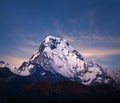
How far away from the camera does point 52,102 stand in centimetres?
12850

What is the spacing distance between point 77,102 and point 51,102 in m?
14.1

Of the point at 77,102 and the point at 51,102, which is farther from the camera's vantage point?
the point at 51,102

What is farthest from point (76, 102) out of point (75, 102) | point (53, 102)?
point (53, 102)

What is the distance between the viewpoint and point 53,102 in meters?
129

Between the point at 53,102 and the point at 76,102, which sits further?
the point at 53,102

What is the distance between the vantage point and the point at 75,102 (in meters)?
118

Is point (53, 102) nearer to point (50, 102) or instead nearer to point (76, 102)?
point (50, 102)

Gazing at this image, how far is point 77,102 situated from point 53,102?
13.8 meters

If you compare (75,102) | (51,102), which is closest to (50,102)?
(51,102)

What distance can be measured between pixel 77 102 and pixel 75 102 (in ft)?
3.32

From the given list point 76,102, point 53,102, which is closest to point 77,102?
point 76,102

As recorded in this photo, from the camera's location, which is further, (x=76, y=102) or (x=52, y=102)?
(x=52, y=102)

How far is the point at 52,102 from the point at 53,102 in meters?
0.48

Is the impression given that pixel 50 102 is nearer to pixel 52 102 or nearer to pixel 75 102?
pixel 52 102
